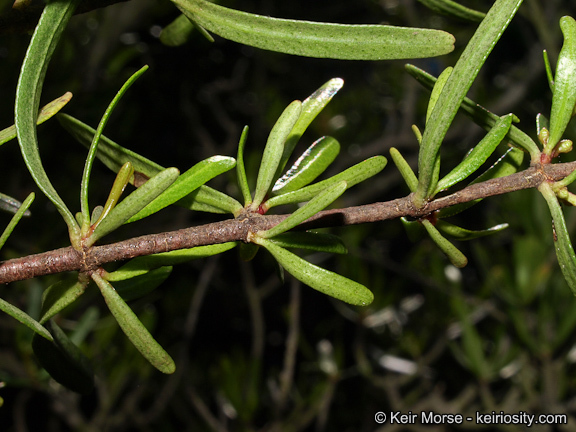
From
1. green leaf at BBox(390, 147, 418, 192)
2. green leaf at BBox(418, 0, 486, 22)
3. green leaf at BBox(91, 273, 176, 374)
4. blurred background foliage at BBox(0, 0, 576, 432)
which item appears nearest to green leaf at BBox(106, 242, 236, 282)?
green leaf at BBox(91, 273, 176, 374)

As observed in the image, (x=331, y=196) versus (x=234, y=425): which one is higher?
(x=331, y=196)

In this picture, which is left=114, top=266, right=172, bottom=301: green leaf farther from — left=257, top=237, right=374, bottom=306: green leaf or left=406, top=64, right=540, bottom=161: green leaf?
left=406, top=64, right=540, bottom=161: green leaf

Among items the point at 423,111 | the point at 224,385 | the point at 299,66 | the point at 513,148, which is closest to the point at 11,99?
the point at 224,385

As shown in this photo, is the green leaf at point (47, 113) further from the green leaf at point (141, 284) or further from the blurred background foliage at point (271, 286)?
the blurred background foliage at point (271, 286)

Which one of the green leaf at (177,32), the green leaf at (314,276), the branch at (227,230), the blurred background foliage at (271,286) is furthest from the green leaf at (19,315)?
the blurred background foliage at (271,286)

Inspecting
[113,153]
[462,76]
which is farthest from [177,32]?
[462,76]

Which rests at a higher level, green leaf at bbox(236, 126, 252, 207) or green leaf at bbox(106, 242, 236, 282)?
green leaf at bbox(236, 126, 252, 207)

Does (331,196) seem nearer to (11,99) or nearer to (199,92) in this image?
(11,99)
